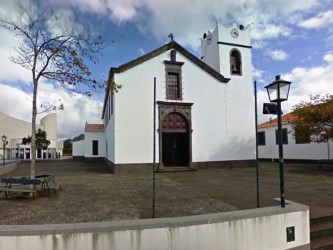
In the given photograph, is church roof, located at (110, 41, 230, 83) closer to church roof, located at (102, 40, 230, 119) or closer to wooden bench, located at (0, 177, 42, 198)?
church roof, located at (102, 40, 230, 119)

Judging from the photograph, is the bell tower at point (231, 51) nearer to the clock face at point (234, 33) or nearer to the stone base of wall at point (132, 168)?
the clock face at point (234, 33)

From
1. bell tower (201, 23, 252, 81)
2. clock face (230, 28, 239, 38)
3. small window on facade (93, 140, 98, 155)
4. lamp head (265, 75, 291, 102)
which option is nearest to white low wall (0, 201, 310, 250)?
lamp head (265, 75, 291, 102)

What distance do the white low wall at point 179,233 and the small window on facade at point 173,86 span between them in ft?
43.2

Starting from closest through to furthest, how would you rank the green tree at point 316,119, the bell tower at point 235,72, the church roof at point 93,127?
A: the green tree at point 316,119 → the bell tower at point 235,72 → the church roof at point 93,127

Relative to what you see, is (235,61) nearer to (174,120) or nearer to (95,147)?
(174,120)

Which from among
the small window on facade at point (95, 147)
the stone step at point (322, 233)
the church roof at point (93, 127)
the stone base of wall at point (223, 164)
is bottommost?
the stone step at point (322, 233)

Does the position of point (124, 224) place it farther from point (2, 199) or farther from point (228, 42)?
point (228, 42)

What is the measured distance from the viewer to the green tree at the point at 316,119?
15088 millimetres

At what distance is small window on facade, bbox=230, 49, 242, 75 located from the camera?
20.1 m

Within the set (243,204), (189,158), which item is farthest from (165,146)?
(243,204)

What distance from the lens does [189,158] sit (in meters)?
17.8

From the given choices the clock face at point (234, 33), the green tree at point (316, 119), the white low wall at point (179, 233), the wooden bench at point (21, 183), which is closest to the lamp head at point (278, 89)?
the white low wall at point (179, 233)

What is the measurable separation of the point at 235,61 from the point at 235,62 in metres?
0.08

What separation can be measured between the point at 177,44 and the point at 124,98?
4.98 meters
